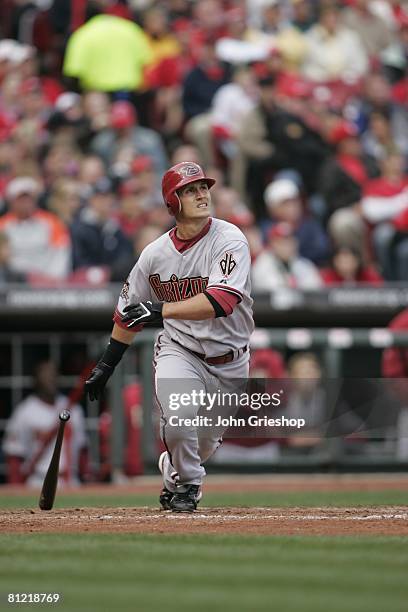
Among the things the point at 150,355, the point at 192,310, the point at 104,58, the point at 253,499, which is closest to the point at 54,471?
the point at 192,310

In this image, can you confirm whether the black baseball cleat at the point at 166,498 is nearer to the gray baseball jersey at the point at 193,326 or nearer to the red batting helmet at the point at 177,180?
the gray baseball jersey at the point at 193,326

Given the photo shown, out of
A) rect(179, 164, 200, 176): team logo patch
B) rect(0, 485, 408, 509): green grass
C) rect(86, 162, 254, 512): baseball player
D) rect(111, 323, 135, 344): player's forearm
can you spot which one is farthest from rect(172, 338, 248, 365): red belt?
rect(0, 485, 408, 509): green grass

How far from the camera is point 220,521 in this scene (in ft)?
21.5

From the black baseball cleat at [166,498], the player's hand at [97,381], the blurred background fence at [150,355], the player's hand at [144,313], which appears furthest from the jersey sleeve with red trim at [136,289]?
the blurred background fence at [150,355]

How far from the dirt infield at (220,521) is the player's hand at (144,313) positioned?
3.12 ft

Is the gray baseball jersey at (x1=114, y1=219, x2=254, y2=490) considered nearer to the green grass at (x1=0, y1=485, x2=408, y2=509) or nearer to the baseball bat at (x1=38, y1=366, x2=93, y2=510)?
the baseball bat at (x1=38, y1=366, x2=93, y2=510)

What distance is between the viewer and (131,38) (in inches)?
592

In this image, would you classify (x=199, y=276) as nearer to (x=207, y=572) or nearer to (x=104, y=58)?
(x=207, y=572)

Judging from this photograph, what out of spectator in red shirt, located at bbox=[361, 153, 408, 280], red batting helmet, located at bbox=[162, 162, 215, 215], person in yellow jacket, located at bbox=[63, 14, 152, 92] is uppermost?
person in yellow jacket, located at bbox=[63, 14, 152, 92]

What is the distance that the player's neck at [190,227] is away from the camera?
7055 mm

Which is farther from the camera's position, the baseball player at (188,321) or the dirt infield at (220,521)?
the baseball player at (188,321)

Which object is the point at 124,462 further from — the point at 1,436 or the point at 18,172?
the point at 18,172

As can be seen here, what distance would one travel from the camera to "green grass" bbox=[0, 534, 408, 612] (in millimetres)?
4137

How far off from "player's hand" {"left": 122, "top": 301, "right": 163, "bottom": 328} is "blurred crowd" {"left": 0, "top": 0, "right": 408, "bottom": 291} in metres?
5.51
